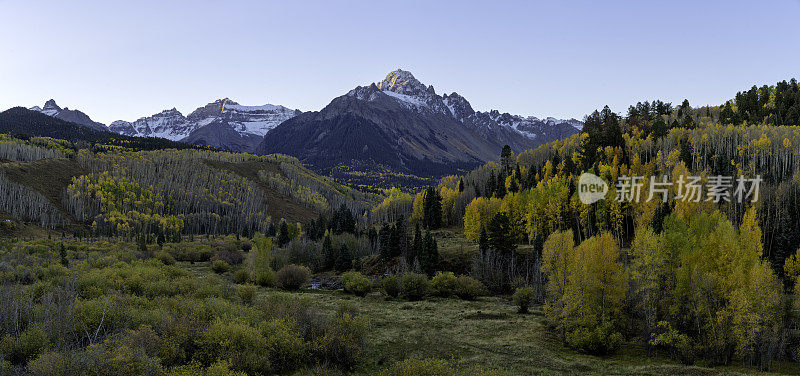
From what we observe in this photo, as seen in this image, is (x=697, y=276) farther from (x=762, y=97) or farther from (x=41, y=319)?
(x=762, y=97)

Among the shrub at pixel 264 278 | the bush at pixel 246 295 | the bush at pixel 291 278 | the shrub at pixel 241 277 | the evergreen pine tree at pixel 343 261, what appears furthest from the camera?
the evergreen pine tree at pixel 343 261

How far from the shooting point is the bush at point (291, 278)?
61.6 m

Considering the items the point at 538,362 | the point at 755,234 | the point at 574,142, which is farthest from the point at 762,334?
the point at 574,142

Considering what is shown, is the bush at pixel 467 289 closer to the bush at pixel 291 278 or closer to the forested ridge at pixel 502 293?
the forested ridge at pixel 502 293

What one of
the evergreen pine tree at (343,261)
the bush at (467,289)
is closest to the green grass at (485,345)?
the bush at (467,289)

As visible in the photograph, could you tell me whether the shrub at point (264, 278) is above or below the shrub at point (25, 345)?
below

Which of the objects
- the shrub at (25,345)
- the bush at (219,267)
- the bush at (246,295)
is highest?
the shrub at (25,345)

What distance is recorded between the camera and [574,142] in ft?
488

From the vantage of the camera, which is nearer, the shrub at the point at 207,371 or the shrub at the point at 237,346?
the shrub at the point at 207,371

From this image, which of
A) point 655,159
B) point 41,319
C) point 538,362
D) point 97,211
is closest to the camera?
point 41,319

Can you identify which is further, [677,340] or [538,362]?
[677,340]

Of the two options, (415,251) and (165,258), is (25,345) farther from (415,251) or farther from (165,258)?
(415,251)

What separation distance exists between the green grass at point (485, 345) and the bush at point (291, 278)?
6.84 meters

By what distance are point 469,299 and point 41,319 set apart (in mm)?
51993
